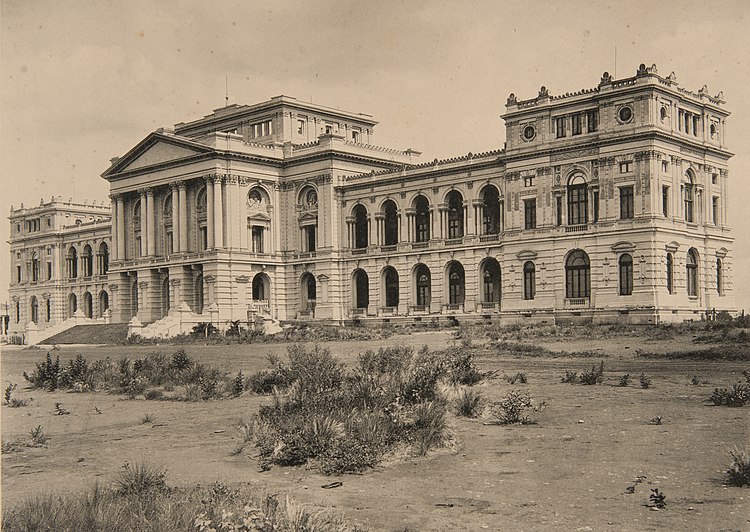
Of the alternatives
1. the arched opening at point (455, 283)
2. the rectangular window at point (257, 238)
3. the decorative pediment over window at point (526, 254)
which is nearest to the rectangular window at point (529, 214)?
the decorative pediment over window at point (526, 254)

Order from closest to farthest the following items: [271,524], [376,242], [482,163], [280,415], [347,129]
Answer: [271,524] < [280,415] < [482,163] < [376,242] < [347,129]

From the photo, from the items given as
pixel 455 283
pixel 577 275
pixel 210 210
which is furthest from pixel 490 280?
pixel 210 210

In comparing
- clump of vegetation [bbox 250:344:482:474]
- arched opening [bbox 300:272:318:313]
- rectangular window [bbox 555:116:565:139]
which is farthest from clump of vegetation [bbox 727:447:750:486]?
arched opening [bbox 300:272:318:313]

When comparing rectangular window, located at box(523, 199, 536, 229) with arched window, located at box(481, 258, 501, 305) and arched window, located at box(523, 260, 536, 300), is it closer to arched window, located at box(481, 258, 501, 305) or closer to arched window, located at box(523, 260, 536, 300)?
arched window, located at box(523, 260, 536, 300)

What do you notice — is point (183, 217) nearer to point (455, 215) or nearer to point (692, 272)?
point (455, 215)

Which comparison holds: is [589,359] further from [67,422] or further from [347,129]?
[347,129]

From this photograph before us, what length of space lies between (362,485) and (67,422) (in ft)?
33.9

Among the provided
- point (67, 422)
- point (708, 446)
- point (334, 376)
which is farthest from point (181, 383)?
point (708, 446)

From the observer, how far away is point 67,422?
21.2m

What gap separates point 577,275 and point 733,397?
127 feet

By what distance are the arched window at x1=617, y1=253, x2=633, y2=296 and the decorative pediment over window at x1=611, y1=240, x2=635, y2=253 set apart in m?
0.35

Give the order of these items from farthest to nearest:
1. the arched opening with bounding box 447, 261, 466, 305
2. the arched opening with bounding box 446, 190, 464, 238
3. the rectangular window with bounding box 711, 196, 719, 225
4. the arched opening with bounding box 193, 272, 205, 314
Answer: the arched opening with bounding box 193, 272, 205, 314 < the arched opening with bounding box 446, 190, 464, 238 < the arched opening with bounding box 447, 261, 466, 305 < the rectangular window with bounding box 711, 196, 719, 225

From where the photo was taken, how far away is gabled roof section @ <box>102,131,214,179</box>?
7394 centimetres

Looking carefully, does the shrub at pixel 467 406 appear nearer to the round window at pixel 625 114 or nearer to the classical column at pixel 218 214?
the round window at pixel 625 114
